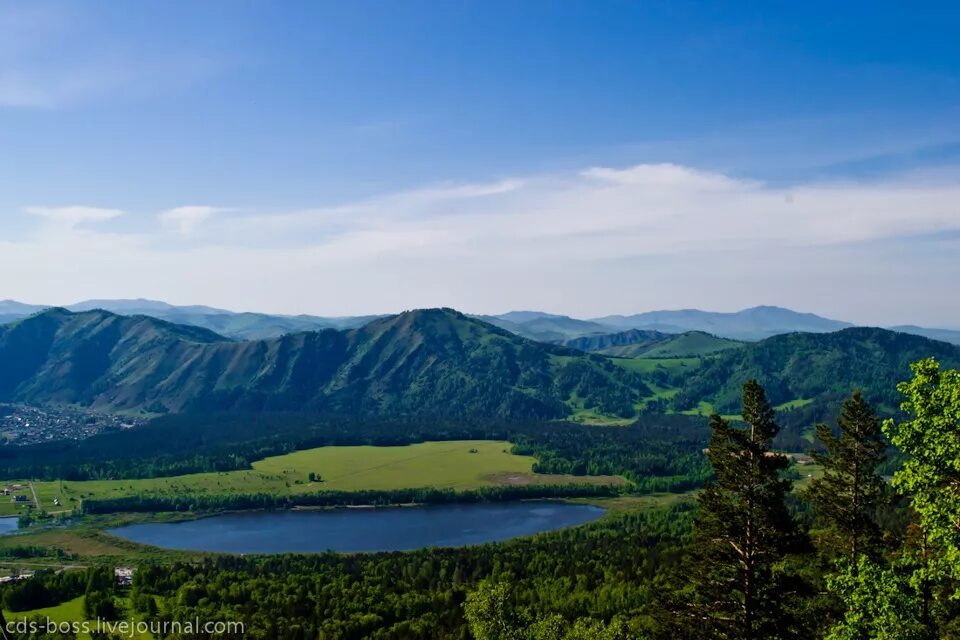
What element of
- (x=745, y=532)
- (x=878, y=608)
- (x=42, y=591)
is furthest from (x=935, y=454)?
(x=42, y=591)

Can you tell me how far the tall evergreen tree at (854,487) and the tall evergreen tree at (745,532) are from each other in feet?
28.5

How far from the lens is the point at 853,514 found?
36.1 metres

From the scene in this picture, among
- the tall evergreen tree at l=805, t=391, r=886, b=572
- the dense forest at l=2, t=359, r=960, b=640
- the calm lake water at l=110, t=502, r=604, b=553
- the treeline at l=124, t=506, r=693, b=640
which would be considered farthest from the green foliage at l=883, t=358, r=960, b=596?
the calm lake water at l=110, t=502, r=604, b=553

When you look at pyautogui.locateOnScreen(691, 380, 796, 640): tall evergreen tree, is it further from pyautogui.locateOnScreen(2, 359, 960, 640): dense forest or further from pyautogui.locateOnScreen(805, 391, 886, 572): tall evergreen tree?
pyautogui.locateOnScreen(805, 391, 886, 572): tall evergreen tree

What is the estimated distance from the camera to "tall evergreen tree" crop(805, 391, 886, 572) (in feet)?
117

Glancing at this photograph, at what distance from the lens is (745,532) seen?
29547 mm

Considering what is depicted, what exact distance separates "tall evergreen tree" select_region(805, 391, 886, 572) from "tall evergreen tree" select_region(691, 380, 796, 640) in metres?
8.67

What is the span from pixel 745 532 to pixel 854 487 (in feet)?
35.3

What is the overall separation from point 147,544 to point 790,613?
185 m

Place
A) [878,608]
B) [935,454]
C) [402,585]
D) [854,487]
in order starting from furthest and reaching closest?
1. [402,585]
2. [854,487]
3. [878,608]
4. [935,454]

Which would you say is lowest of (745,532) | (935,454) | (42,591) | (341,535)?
(341,535)

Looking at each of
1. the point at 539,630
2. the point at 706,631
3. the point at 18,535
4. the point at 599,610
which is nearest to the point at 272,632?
the point at 599,610

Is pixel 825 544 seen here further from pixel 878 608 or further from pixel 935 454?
pixel 935 454

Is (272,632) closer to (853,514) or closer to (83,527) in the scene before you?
(853,514)
